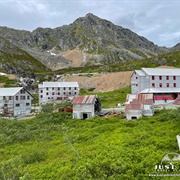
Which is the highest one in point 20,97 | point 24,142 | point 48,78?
point 48,78

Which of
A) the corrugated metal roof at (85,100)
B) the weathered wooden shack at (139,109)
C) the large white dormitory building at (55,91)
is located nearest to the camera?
the weathered wooden shack at (139,109)

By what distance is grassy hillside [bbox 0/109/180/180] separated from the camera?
16516 millimetres

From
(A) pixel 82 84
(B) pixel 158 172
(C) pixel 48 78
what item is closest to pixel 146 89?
(B) pixel 158 172

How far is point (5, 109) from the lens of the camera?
189ft

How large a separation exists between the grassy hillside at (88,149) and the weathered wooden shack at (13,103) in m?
16.5

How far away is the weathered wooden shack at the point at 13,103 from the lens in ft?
188

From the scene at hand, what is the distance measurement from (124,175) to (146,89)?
46524 mm

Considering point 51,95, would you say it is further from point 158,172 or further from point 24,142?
point 158,172

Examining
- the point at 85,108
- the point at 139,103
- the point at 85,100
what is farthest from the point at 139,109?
the point at 85,100

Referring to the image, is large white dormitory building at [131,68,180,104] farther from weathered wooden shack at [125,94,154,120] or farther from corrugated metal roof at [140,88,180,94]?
weathered wooden shack at [125,94,154,120]

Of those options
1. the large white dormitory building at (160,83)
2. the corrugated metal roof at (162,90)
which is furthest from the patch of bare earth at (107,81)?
the corrugated metal roof at (162,90)

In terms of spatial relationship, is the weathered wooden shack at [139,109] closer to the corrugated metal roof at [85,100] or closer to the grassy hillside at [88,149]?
the grassy hillside at [88,149]

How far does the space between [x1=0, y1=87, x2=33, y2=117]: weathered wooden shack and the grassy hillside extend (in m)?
16.5

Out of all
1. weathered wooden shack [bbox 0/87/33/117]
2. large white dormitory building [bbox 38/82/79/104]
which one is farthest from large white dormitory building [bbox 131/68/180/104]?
large white dormitory building [bbox 38/82/79/104]
